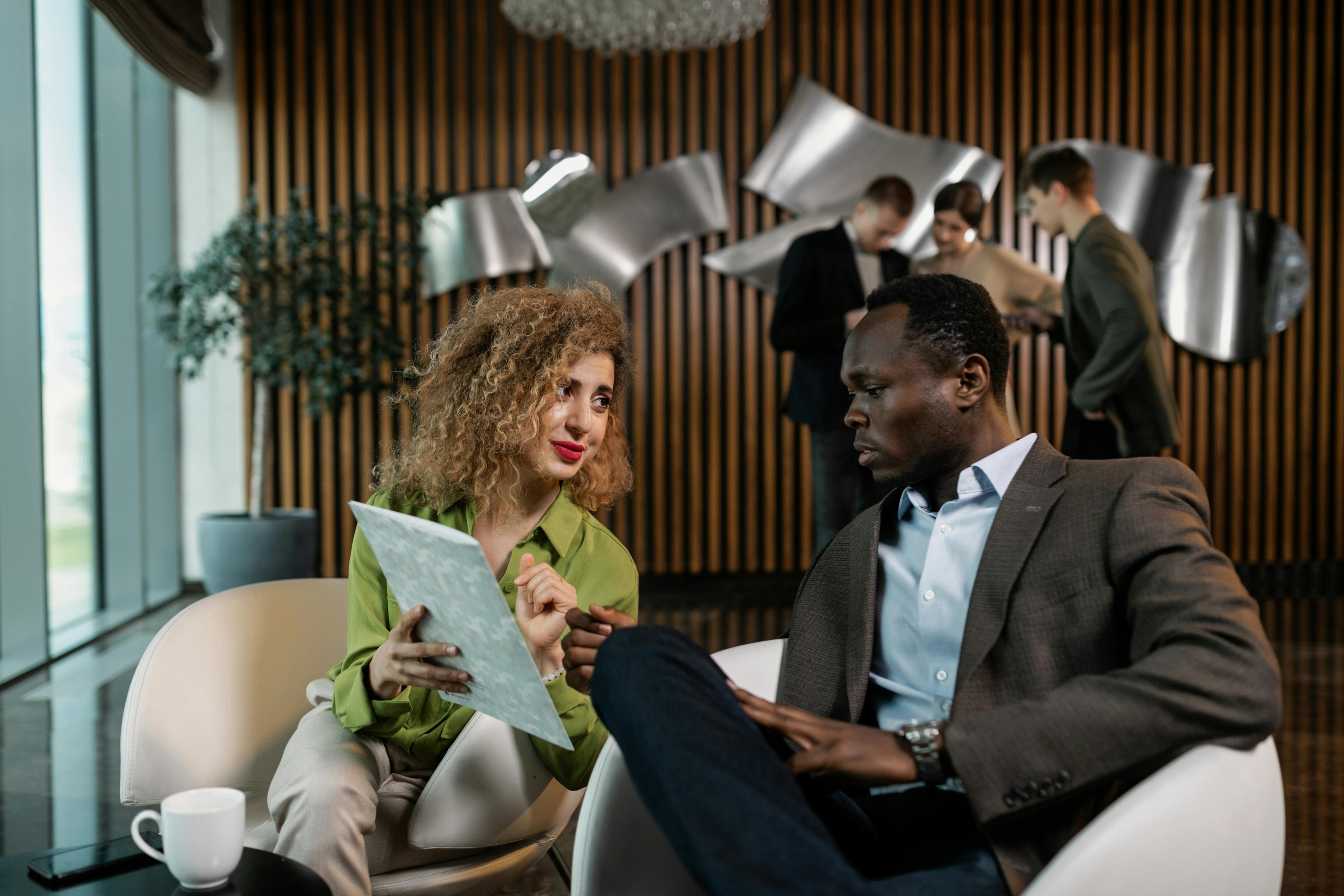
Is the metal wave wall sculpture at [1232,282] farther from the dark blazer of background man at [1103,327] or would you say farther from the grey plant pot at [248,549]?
the grey plant pot at [248,549]

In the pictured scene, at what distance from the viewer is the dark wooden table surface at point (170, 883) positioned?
3.97 feet

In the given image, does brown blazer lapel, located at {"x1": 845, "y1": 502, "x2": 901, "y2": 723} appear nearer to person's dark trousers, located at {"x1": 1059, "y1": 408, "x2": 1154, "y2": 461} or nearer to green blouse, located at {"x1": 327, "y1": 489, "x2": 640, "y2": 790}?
green blouse, located at {"x1": 327, "y1": 489, "x2": 640, "y2": 790}

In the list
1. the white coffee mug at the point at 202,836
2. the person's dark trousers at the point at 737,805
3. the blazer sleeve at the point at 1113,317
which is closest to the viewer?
the person's dark trousers at the point at 737,805

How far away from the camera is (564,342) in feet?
6.07

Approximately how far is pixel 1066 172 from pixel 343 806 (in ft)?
10.3

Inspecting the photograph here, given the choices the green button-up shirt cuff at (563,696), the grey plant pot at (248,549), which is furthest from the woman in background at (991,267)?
the grey plant pot at (248,549)

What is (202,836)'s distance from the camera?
1.16 meters

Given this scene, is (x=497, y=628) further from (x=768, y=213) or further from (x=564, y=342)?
(x=768, y=213)

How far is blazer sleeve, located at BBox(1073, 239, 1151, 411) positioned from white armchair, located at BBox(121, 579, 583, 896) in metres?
2.55

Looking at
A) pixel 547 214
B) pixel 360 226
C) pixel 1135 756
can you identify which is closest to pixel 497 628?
pixel 1135 756

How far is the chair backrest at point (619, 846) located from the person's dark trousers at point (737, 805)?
199 mm

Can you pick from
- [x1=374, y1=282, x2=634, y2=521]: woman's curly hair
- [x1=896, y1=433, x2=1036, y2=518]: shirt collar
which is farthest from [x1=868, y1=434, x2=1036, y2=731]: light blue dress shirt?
[x1=374, y1=282, x2=634, y2=521]: woman's curly hair

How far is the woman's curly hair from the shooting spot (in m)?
1.83

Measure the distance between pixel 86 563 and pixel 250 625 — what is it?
152 inches
